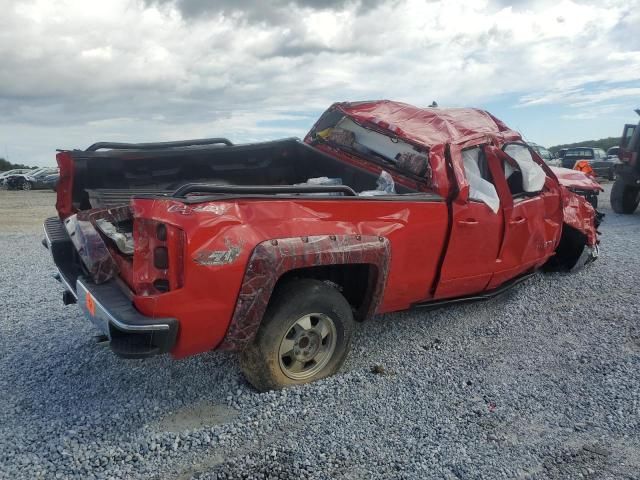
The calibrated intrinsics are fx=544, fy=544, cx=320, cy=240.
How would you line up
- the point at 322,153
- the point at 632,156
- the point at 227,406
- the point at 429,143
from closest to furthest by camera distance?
1. the point at 227,406
2. the point at 429,143
3. the point at 322,153
4. the point at 632,156

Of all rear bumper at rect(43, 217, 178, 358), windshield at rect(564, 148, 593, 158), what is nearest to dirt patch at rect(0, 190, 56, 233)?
rear bumper at rect(43, 217, 178, 358)

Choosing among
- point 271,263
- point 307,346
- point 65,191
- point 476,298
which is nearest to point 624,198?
point 476,298

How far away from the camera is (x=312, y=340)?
3477 millimetres

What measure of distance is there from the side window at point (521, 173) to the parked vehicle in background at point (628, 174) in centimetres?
776

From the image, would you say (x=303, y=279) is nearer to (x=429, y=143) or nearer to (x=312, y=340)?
(x=312, y=340)

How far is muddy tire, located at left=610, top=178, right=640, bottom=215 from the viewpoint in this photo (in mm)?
11969

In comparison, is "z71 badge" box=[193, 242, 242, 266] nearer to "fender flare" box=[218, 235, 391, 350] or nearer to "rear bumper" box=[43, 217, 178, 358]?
"fender flare" box=[218, 235, 391, 350]

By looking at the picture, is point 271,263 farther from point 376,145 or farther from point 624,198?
point 624,198

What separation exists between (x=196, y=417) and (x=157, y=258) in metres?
1.01

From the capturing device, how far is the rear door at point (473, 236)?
13.3 feet

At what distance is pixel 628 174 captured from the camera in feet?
37.8

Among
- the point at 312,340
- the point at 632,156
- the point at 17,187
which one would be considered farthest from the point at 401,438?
the point at 17,187

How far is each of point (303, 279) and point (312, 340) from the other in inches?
16.4

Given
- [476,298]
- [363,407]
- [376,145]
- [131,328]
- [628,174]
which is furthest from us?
[628,174]
